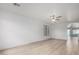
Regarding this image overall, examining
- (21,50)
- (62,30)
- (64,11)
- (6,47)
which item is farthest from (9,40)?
(64,11)

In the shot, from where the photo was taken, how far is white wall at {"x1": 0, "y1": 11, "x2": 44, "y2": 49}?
1.79 m

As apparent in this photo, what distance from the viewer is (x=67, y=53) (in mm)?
1743

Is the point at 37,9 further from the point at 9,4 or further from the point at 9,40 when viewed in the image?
the point at 9,40

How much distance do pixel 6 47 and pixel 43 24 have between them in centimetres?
61

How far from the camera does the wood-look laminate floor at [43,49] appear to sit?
5.78 feet

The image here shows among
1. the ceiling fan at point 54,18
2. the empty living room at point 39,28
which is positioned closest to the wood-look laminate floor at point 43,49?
the empty living room at point 39,28

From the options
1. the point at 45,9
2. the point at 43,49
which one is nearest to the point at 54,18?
the point at 45,9

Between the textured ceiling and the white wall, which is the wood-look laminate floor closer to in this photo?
the white wall

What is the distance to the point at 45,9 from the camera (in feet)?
5.97

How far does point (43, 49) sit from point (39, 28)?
1.01 feet

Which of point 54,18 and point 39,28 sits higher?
point 54,18

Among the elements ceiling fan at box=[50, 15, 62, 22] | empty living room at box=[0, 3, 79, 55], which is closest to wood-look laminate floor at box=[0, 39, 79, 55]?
empty living room at box=[0, 3, 79, 55]

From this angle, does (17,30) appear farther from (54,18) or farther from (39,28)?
(54,18)

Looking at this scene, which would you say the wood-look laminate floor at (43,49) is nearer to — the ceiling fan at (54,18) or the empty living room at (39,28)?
the empty living room at (39,28)
